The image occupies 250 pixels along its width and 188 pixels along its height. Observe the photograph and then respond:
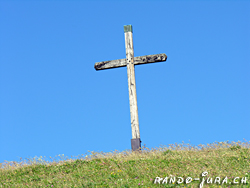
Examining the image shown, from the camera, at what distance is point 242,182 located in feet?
29.4

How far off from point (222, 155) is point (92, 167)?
479cm

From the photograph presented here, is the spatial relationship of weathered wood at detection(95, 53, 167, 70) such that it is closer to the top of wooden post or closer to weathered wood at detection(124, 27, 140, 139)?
weathered wood at detection(124, 27, 140, 139)

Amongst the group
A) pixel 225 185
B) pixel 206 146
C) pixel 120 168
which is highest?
pixel 206 146

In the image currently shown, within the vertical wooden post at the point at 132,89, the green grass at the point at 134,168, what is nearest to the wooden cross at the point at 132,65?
the vertical wooden post at the point at 132,89

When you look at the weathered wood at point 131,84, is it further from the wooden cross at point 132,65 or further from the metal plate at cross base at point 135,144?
the metal plate at cross base at point 135,144

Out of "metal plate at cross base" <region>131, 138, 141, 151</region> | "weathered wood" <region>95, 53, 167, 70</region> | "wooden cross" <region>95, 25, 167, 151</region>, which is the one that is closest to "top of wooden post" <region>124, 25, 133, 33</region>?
"wooden cross" <region>95, 25, 167, 151</region>

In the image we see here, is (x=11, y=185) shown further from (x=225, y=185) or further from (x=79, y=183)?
(x=225, y=185)

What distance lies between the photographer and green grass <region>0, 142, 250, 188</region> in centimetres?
970

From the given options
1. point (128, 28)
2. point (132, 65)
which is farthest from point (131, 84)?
point (128, 28)

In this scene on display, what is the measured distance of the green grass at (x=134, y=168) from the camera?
9.70 m

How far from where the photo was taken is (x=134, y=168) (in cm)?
1074

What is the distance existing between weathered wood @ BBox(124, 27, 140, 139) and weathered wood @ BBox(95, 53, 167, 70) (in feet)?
0.86

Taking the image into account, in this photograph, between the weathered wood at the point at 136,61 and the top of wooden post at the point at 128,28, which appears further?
the top of wooden post at the point at 128,28

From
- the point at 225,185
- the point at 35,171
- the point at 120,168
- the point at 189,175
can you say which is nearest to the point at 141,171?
the point at 120,168
